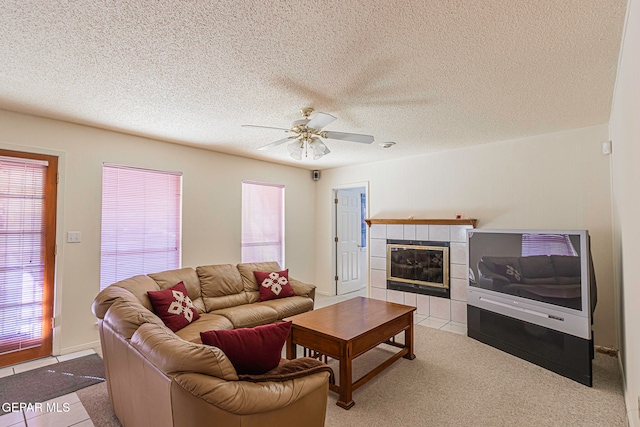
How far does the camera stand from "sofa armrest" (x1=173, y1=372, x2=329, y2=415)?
1302 mm

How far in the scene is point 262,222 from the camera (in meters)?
5.43

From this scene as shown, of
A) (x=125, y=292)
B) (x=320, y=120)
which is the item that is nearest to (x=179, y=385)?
(x=125, y=292)

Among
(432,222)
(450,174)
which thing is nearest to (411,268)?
(432,222)

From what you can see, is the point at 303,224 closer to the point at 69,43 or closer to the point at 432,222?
Result: the point at 432,222

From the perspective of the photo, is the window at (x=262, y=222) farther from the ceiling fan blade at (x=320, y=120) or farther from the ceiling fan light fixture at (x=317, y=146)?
the ceiling fan blade at (x=320, y=120)

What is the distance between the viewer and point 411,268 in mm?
4914

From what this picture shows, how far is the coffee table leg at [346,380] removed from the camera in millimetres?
2432

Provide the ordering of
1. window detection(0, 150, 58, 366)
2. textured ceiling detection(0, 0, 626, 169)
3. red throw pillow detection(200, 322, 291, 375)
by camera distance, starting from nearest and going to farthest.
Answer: red throw pillow detection(200, 322, 291, 375)
textured ceiling detection(0, 0, 626, 169)
window detection(0, 150, 58, 366)

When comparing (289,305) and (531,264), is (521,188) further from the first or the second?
(289,305)

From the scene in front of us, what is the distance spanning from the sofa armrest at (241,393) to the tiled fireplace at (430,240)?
353 cm

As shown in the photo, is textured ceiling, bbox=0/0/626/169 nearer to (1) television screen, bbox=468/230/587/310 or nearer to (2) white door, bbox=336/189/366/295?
(1) television screen, bbox=468/230/587/310

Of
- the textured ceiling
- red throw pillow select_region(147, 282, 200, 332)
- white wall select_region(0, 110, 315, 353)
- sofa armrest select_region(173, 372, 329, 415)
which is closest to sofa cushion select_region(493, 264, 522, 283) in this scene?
the textured ceiling

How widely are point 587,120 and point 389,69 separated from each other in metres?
2.58

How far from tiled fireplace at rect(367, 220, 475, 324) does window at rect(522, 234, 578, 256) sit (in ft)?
3.41
